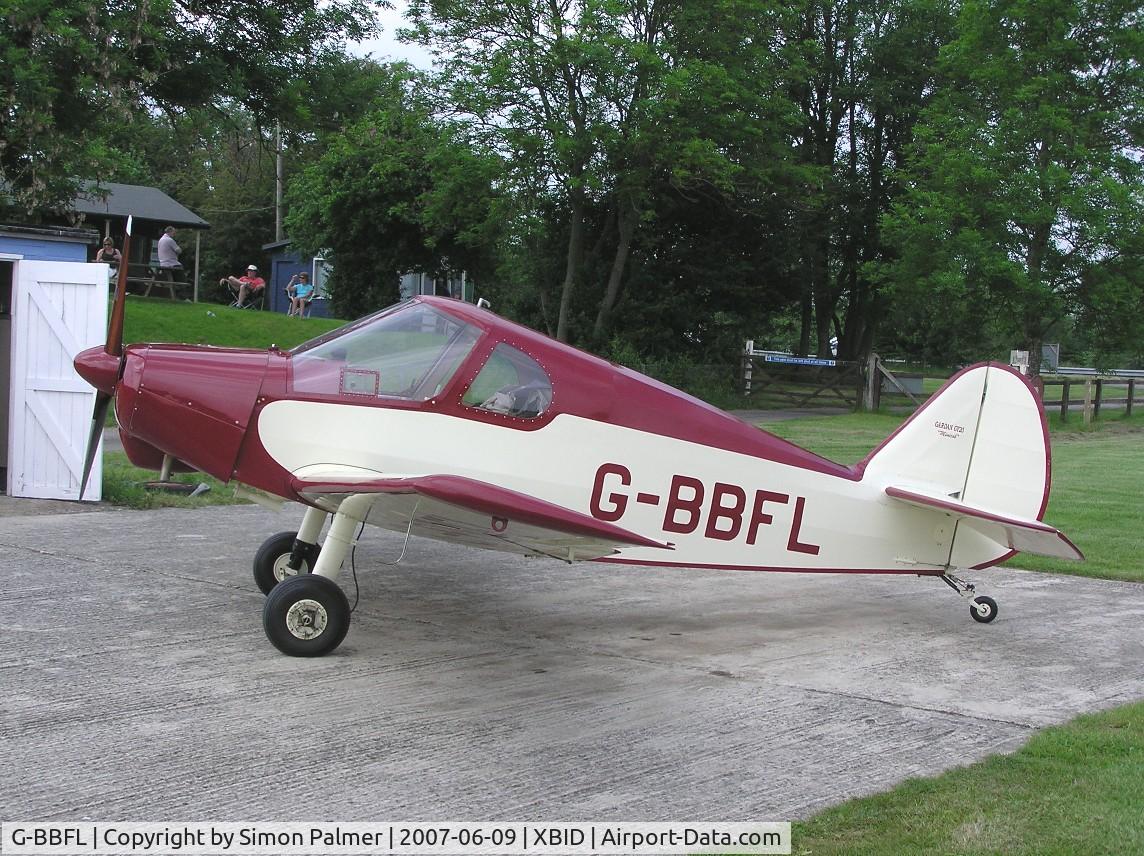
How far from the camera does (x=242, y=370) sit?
681cm

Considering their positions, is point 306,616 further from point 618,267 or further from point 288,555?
point 618,267

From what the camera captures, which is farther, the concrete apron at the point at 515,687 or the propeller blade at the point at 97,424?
the propeller blade at the point at 97,424

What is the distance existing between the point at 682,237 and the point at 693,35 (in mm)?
6528

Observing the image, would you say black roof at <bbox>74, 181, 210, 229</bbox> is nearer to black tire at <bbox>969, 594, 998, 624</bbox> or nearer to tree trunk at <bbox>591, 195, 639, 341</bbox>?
tree trunk at <bbox>591, 195, 639, 341</bbox>

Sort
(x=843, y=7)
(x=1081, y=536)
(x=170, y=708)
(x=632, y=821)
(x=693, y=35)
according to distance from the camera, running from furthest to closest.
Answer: (x=843, y=7) < (x=693, y=35) < (x=1081, y=536) < (x=170, y=708) < (x=632, y=821)

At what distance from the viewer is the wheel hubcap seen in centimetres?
645

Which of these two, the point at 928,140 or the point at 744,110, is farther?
the point at 928,140

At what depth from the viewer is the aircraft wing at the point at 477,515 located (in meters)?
5.59

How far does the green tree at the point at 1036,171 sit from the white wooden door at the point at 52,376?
23.5m

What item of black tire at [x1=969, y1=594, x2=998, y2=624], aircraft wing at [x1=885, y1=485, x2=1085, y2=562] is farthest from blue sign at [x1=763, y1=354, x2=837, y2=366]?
aircraft wing at [x1=885, y1=485, x2=1085, y2=562]

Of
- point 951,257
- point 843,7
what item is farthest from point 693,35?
point 843,7

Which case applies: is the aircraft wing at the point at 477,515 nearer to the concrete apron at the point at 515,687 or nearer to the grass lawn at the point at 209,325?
the concrete apron at the point at 515,687

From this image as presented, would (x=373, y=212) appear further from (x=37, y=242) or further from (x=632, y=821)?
(x=632, y=821)

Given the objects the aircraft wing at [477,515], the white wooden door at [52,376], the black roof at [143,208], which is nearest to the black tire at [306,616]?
the aircraft wing at [477,515]
